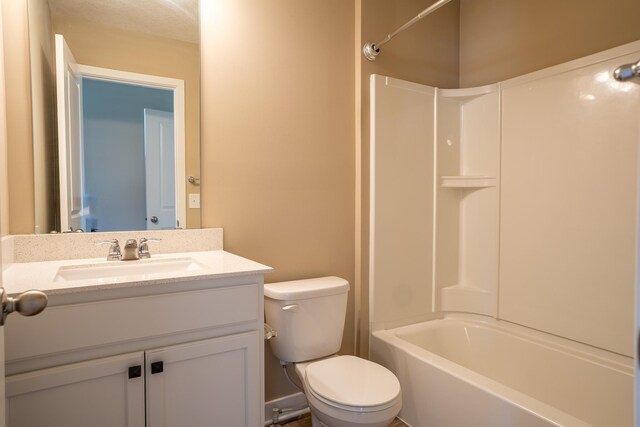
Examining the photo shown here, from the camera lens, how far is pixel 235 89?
1.83m

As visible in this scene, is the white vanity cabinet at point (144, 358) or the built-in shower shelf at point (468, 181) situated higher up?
the built-in shower shelf at point (468, 181)

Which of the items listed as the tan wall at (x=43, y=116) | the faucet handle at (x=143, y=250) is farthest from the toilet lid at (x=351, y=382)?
the tan wall at (x=43, y=116)

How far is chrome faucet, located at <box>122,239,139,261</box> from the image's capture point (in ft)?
4.94

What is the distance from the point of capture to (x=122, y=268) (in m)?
1.41

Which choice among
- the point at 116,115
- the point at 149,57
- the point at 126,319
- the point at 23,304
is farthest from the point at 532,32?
the point at 23,304

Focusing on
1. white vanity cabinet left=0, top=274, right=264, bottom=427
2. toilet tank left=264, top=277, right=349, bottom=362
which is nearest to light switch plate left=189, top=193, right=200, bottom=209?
toilet tank left=264, top=277, right=349, bottom=362

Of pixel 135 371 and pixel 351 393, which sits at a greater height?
pixel 135 371

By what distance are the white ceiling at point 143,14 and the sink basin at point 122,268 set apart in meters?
1.00

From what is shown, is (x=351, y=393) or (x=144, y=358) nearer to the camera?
(x=144, y=358)

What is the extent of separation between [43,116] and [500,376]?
2.51 meters

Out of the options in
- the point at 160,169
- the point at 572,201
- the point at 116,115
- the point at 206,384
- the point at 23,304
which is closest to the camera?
the point at 23,304

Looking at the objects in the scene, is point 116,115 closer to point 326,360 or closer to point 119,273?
point 119,273

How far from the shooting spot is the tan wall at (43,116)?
145 cm

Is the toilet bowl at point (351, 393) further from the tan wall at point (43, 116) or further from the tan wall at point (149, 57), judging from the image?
the tan wall at point (43, 116)
